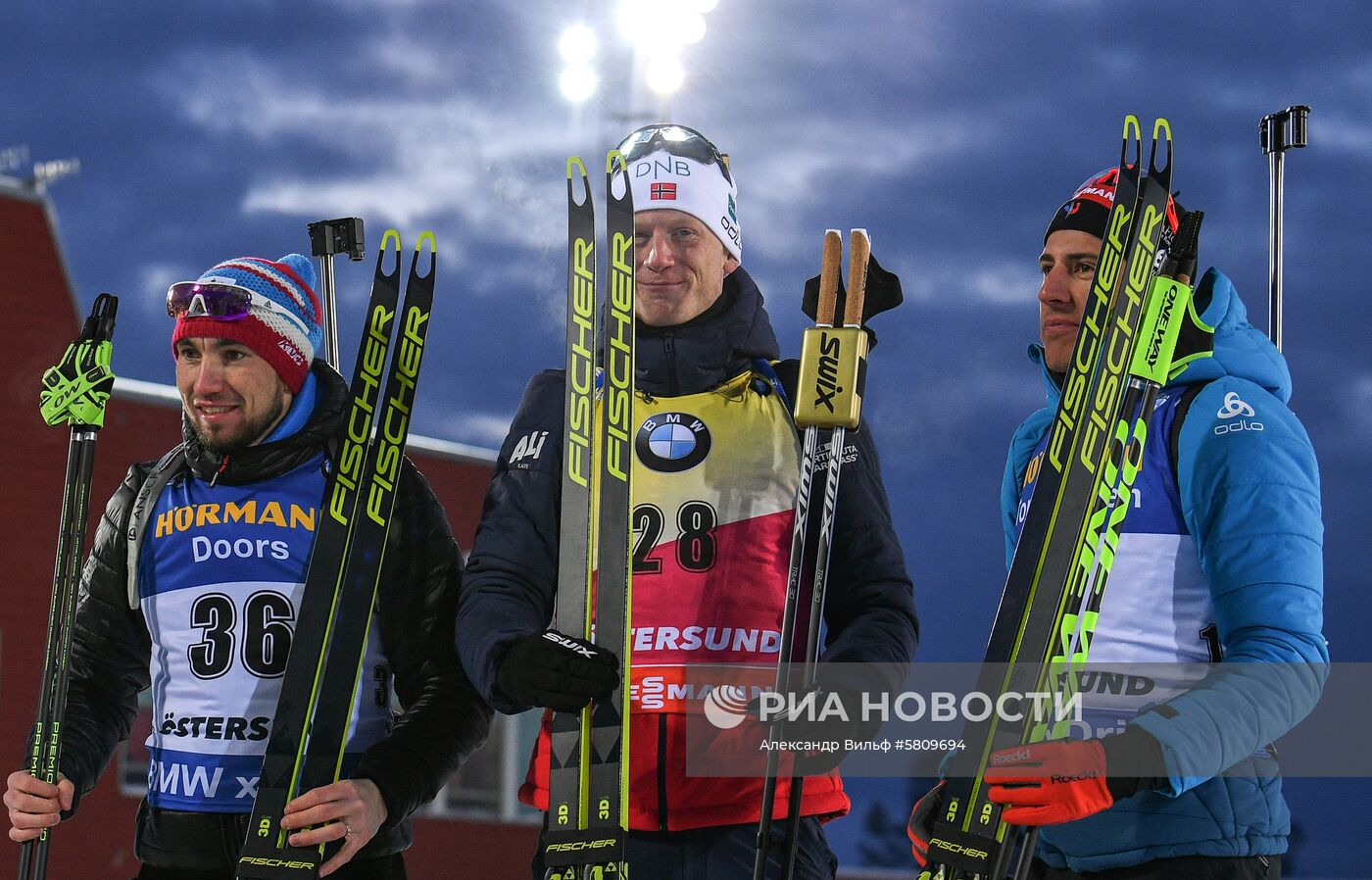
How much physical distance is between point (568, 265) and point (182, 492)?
1.00 m

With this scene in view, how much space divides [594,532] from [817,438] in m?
0.46

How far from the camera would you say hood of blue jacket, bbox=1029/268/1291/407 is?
8.64 feet

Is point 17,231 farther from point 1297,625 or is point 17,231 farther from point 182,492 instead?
point 1297,625

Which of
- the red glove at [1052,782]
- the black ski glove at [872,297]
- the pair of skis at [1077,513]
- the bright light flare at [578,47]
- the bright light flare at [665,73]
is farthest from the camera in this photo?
the bright light flare at [578,47]

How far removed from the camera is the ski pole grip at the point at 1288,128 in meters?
3.96

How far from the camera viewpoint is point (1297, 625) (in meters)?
2.36

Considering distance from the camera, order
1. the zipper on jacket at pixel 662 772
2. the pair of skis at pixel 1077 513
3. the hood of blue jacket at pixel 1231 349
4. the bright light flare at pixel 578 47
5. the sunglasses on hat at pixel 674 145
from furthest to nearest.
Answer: the bright light flare at pixel 578 47
the sunglasses on hat at pixel 674 145
the zipper on jacket at pixel 662 772
the hood of blue jacket at pixel 1231 349
the pair of skis at pixel 1077 513

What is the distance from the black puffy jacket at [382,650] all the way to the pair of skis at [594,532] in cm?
37

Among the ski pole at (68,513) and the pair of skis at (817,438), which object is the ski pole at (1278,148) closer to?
the pair of skis at (817,438)

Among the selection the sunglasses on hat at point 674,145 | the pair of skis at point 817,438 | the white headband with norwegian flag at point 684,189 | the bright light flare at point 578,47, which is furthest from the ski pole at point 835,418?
the bright light flare at point 578,47

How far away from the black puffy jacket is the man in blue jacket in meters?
1.00

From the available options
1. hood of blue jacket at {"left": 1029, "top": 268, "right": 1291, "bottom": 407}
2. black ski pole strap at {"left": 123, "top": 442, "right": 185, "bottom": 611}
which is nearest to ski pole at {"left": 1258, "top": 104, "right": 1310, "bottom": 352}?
hood of blue jacket at {"left": 1029, "top": 268, "right": 1291, "bottom": 407}

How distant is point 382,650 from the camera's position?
3131mm

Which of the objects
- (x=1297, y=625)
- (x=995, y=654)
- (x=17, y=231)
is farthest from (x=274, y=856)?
(x=17, y=231)
